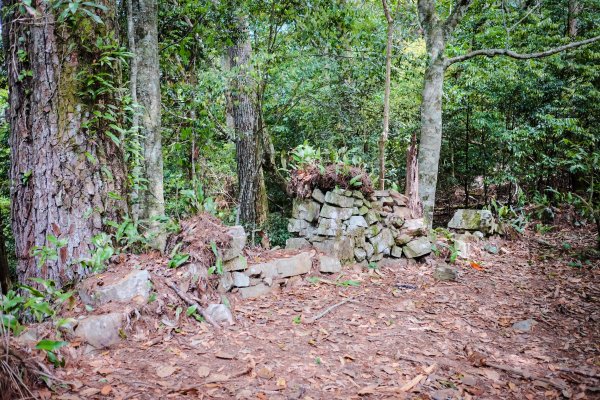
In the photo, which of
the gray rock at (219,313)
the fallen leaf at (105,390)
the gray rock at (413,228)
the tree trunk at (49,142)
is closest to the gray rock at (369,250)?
the gray rock at (413,228)

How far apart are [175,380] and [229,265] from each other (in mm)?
1550

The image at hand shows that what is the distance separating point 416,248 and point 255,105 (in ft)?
12.3

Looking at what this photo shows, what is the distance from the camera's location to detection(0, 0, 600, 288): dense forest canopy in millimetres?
2990

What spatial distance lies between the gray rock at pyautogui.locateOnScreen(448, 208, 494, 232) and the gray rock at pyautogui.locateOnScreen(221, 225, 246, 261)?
4280 millimetres

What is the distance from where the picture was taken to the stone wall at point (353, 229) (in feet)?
15.9

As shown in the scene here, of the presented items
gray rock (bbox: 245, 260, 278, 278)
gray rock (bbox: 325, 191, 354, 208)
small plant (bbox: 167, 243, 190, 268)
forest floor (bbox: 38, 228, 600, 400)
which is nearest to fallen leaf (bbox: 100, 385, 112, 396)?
forest floor (bbox: 38, 228, 600, 400)

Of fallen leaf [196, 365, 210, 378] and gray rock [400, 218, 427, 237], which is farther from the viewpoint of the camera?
gray rock [400, 218, 427, 237]

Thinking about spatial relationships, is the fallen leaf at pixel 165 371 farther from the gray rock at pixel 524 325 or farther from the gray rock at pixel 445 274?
the gray rock at pixel 445 274

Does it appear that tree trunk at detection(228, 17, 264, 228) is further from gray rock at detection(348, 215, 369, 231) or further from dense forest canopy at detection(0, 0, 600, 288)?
gray rock at detection(348, 215, 369, 231)

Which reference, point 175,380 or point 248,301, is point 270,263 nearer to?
point 248,301

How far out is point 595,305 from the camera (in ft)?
12.8

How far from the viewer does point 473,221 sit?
652 centimetres

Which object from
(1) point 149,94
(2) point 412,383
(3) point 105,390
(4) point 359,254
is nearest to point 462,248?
(4) point 359,254

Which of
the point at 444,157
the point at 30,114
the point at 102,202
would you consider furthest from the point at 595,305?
the point at 444,157
